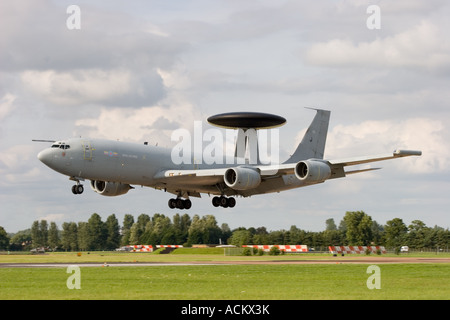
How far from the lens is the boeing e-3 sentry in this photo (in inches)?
2356

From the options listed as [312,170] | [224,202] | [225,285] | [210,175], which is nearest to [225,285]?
[225,285]

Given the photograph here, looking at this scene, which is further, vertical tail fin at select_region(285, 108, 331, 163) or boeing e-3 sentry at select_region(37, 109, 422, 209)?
vertical tail fin at select_region(285, 108, 331, 163)

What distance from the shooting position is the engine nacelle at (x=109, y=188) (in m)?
70.7

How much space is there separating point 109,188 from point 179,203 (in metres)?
8.48

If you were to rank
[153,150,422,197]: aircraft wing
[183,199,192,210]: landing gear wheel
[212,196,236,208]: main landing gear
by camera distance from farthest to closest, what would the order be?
[212,196,236,208]: main landing gear
[183,199,192,210]: landing gear wheel
[153,150,422,197]: aircraft wing

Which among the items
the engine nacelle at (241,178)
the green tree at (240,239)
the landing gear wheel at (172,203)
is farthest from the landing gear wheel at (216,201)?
the green tree at (240,239)

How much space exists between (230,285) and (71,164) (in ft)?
93.5

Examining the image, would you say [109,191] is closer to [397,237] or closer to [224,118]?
[224,118]

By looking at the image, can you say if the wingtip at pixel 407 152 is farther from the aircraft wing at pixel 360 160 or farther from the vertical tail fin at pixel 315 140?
the vertical tail fin at pixel 315 140

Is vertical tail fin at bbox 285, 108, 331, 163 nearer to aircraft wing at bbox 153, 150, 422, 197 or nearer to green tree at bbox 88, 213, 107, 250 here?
aircraft wing at bbox 153, 150, 422, 197

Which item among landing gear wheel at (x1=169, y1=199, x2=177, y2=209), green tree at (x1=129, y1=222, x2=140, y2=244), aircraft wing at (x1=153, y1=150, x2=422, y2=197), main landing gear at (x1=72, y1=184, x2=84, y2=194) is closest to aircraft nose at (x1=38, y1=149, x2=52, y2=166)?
main landing gear at (x1=72, y1=184, x2=84, y2=194)

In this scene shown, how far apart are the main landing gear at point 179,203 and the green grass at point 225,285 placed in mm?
27001

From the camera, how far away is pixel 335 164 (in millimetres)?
67000
